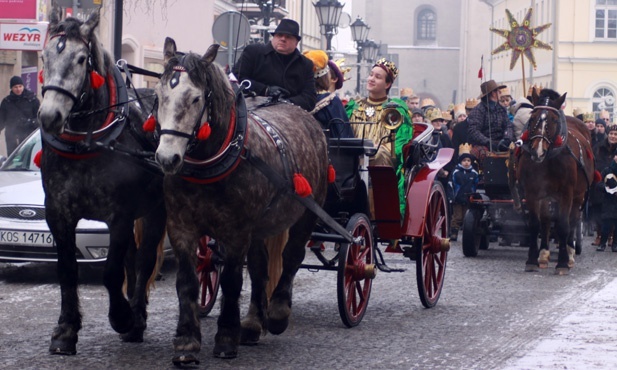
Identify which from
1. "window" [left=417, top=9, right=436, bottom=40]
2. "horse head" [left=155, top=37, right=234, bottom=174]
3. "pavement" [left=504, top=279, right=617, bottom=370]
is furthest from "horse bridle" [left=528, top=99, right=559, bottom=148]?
"window" [left=417, top=9, right=436, bottom=40]

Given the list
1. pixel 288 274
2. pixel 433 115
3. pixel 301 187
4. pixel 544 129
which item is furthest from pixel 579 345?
pixel 433 115

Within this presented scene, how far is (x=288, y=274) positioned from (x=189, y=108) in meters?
2.19

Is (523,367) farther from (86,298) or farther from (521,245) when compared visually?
(521,245)

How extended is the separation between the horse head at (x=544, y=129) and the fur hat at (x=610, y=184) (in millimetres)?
4175

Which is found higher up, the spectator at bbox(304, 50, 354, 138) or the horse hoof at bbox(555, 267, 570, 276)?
the spectator at bbox(304, 50, 354, 138)

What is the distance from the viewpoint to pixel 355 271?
9.62 meters

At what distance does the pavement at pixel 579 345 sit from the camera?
819 cm

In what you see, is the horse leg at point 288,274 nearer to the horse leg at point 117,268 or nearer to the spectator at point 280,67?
the spectator at point 280,67

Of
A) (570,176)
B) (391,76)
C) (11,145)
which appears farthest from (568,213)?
(11,145)

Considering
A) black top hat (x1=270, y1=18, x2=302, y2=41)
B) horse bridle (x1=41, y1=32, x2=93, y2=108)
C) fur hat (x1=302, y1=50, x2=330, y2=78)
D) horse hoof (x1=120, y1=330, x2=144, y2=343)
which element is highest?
black top hat (x1=270, y1=18, x2=302, y2=41)

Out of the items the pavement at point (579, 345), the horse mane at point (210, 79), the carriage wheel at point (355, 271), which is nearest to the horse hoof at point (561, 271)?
the pavement at point (579, 345)

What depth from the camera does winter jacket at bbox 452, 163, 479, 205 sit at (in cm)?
1827

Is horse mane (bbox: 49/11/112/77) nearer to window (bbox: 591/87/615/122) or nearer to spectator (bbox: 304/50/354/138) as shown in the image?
spectator (bbox: 304/50/354/138)

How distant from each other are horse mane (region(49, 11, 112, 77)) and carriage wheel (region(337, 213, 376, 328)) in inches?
90.6
